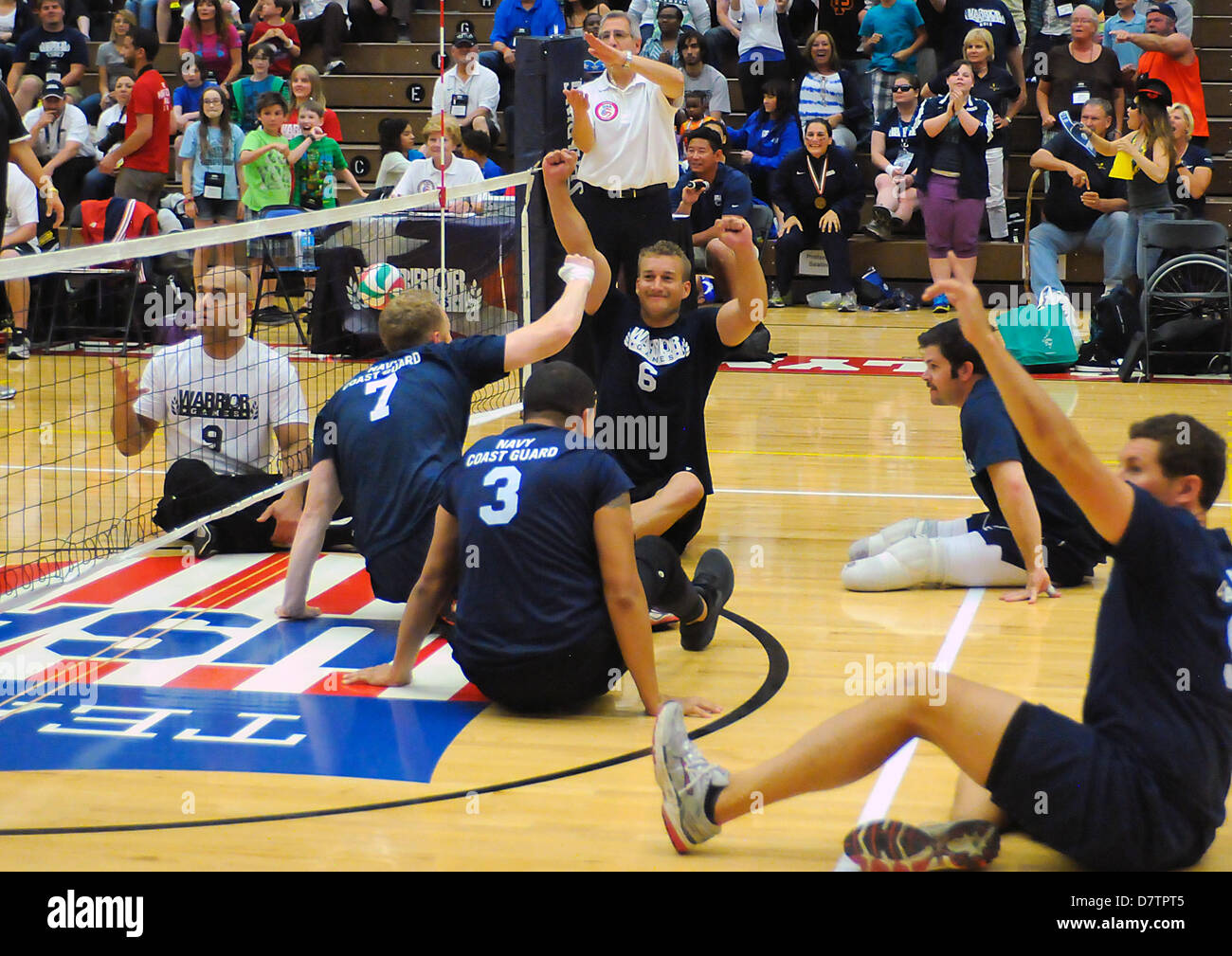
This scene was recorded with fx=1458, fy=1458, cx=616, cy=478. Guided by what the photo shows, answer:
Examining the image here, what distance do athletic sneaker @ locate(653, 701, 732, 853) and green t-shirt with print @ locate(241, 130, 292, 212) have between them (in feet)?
38.7

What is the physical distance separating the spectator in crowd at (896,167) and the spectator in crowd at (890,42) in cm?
31

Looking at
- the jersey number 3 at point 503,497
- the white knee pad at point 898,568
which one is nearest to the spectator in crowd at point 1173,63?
the white knee pad at point 898,568

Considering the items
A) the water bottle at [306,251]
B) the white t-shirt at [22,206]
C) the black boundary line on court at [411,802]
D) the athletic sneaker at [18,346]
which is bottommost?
the black boundary line on court at [411,802]

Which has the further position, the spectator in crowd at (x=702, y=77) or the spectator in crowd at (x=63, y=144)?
the spectator in crowd at (x=702, y=77)

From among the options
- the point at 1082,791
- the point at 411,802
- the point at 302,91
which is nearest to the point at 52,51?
the point at 302,91

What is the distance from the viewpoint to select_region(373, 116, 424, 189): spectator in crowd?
14781 mm

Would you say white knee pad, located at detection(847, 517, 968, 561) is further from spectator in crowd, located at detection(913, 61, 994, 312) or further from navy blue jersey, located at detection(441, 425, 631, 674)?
spectator in crowd, located at detection(913, 61, 994, 312)

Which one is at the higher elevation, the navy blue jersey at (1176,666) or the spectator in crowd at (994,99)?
the spectator in crowd at (994,99)

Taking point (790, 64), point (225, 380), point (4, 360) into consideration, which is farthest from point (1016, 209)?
point (225, 380)

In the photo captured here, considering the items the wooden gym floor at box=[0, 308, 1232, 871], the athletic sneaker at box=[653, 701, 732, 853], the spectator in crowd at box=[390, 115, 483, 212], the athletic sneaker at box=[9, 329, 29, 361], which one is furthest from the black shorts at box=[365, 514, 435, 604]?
the athletic sneaker at box=[9, 329, 29, 361]

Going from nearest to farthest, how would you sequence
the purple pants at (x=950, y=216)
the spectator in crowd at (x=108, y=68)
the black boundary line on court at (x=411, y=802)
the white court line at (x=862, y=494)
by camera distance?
the black boundary line on court at (x=411, y=802) < the white court line at (x=862, y=494) < the purple pants at (x=950, y=216) < the spectator in crowd at (x=108, y=68)

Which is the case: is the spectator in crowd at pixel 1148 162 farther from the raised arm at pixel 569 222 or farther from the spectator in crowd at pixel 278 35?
the spectator in crowd at pixel 278 35

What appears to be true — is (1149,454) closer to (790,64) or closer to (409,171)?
(409,171)

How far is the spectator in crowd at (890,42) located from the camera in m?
16.0
